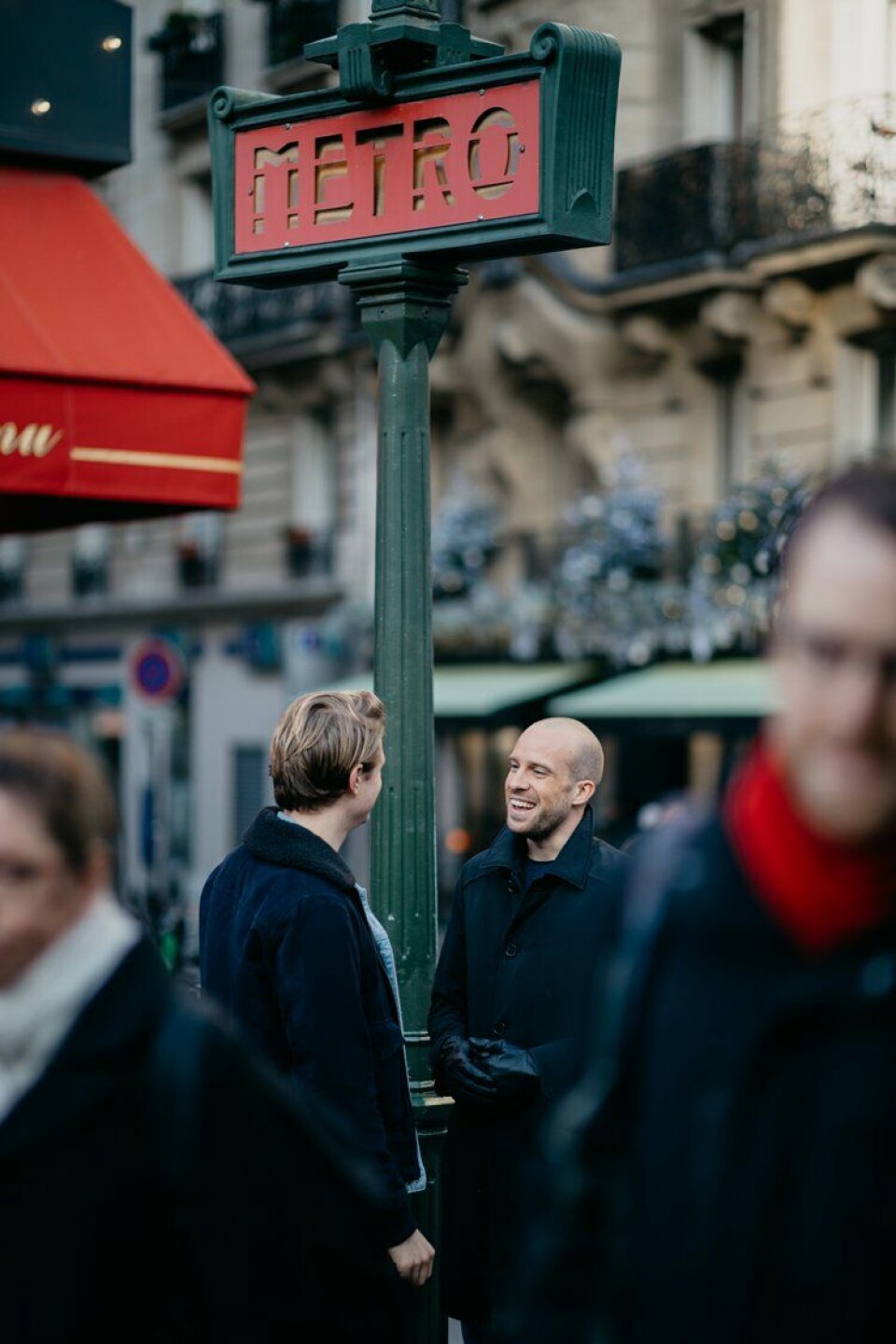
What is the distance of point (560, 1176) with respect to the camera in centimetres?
237

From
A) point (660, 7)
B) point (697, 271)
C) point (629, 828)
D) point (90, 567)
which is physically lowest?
point (629, 828)

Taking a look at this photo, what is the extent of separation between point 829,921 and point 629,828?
1624cm

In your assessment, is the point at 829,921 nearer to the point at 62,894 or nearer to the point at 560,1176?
the point at 560,1176

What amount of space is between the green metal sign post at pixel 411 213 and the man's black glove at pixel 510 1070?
590 millimetres

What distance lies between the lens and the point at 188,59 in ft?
91.5

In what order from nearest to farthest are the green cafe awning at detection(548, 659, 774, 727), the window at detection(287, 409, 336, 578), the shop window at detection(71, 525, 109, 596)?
the green cafe awning at detection(548, 659, 774, 727), the window at detection(287, 409, 336, 578), the shop window at detection(71, 525, 109, 596)

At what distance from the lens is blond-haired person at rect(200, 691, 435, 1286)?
4.41 metres

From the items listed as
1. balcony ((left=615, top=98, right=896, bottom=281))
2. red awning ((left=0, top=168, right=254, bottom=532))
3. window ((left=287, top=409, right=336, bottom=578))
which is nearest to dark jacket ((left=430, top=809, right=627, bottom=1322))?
red awning ((left=0, top=168, right=254, bottom=532))

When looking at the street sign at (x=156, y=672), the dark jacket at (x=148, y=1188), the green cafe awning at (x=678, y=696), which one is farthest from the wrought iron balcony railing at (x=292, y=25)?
the dark jacket at (x=148, y=1188)

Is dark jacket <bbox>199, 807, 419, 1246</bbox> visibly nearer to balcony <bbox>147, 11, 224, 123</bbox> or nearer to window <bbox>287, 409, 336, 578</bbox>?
window <bbox>287, 409, 336, 578</bbox>

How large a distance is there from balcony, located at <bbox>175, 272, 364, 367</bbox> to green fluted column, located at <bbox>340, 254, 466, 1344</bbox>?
18.7 metres

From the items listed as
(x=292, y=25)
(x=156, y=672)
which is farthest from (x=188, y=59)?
(x=156, y=672)

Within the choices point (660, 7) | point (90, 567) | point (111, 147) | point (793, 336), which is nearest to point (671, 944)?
point (111, 147)

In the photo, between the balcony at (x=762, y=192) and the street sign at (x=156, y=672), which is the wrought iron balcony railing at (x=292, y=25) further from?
the street sign at (x=156, y=672)
